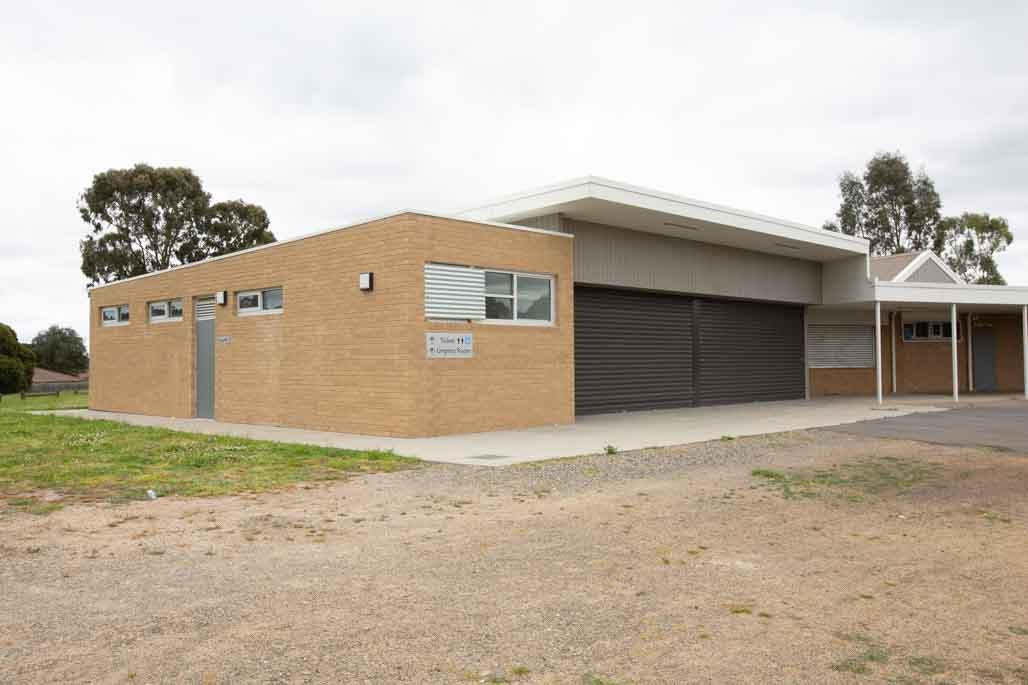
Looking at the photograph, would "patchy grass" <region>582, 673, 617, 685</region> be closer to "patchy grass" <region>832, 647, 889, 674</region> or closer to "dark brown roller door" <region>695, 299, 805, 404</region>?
"patchy grass" <region>832, 647, 889, 674</region>

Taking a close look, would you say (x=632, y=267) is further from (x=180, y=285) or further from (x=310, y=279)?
(x=180, y=285)

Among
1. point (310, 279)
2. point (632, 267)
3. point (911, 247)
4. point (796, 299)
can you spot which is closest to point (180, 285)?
point (310, 279)

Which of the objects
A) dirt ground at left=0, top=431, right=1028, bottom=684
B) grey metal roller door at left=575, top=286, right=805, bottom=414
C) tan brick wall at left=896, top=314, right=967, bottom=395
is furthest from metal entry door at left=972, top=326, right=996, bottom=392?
dirt ground at left=0, top=431, right=1028, bottom=684

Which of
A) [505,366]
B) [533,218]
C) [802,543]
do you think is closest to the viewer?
[802,543]

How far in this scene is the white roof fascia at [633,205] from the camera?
642 inches

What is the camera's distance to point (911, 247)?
54000 mm

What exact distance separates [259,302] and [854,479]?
45.2ft

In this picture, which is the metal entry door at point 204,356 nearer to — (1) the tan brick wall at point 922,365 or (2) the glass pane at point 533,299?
(2) the glass pane at point 533,299

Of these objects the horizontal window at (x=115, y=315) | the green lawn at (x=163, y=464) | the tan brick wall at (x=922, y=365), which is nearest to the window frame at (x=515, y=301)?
the green lawn at (x=163, y=464)

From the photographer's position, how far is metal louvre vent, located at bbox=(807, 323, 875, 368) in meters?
28.2

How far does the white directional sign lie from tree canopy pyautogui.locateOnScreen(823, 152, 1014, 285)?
4573 centimetres

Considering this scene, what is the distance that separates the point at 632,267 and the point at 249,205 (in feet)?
132

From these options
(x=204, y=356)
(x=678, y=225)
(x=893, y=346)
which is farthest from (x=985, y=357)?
(x=204, y=356)

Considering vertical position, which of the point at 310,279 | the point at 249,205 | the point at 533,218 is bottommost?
the point at 310,279
